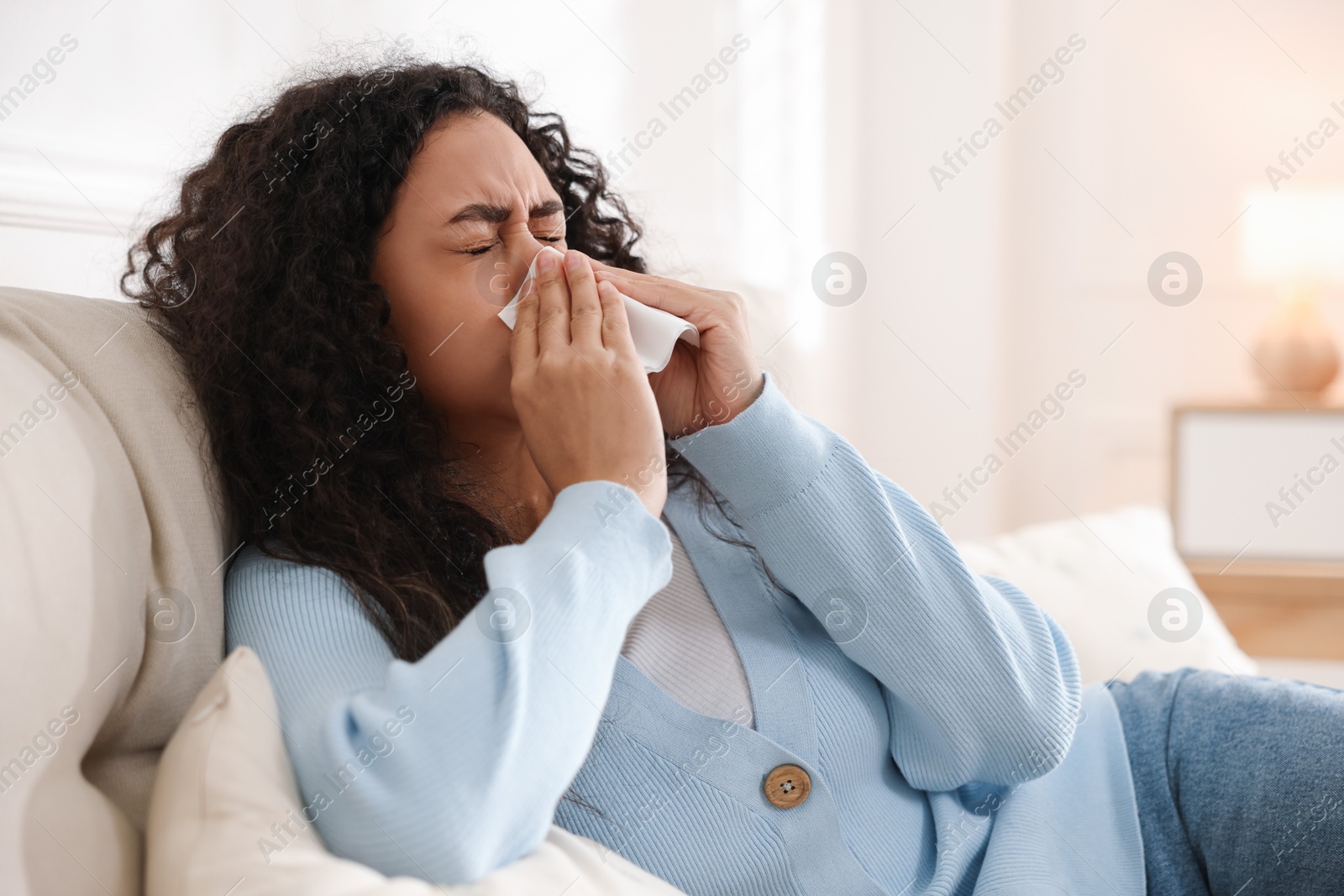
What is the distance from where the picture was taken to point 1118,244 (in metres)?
3.44

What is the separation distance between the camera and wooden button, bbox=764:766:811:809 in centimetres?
90

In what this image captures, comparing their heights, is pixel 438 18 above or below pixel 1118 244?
below

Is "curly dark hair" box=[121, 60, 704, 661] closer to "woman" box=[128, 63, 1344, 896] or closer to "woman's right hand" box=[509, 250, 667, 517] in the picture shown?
"woman" box=[128, 63, 1344, 896]

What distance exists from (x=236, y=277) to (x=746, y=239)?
1.85 meters

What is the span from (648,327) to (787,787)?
43cm

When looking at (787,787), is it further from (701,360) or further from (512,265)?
(512,265)

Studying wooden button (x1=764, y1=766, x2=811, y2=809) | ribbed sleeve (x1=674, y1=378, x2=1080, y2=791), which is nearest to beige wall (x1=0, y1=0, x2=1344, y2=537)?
ribbed sleeve (x1=674, y1=378, x2=1080, y2=791)

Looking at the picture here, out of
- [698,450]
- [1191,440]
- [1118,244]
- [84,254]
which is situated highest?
[1118,244]

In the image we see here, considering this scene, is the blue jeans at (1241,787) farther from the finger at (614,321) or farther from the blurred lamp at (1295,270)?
the blurred lamp at (1295,270)

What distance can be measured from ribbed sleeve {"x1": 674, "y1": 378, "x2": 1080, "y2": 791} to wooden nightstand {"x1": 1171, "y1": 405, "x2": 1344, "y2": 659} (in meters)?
2.10

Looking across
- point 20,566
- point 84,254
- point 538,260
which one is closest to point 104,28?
point 84,254

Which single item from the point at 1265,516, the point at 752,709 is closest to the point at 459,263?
the point at 752,709

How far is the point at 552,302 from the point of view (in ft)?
3.25

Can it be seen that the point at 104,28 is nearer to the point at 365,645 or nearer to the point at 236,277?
the point at 236,277
